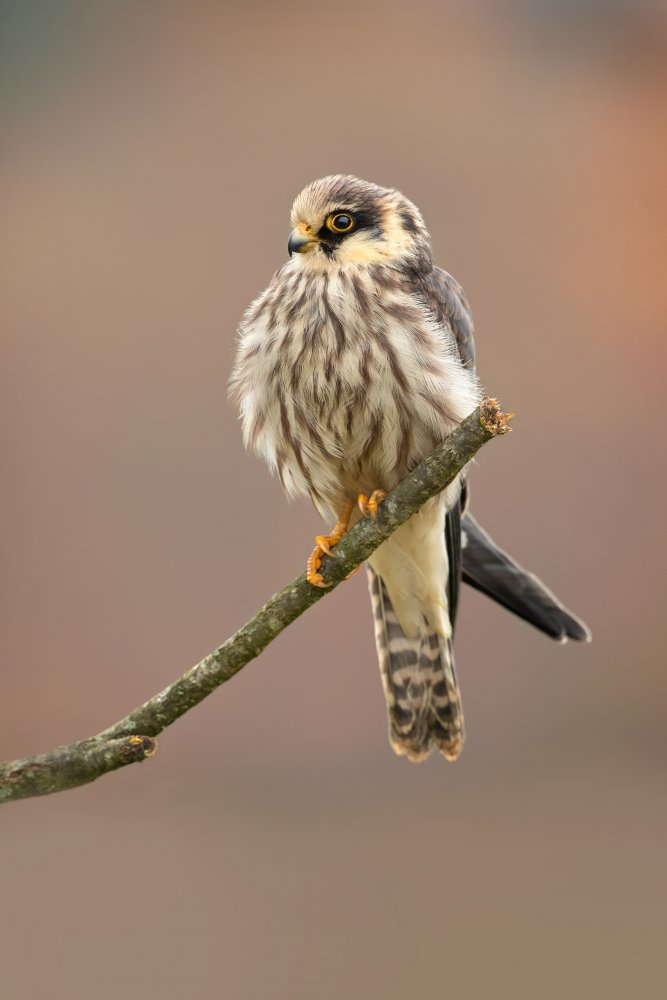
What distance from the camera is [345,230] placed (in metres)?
2.23

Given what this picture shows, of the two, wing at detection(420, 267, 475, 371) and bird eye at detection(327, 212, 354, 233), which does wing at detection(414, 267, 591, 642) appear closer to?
wing at detection(420, 267, 475, 371)

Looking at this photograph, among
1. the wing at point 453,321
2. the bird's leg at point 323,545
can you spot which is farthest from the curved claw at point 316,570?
the wing at point 453,321

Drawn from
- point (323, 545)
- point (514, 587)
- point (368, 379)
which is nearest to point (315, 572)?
point (323, 545)

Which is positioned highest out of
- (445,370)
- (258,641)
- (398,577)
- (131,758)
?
(445,370)

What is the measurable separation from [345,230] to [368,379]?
358mm

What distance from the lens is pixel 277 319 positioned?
7.25 feet

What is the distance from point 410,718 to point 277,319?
1.04 m

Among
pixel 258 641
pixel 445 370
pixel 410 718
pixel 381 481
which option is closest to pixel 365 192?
pixel 445 370

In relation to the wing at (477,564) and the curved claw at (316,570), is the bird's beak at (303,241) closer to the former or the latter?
the wing at (477,564)

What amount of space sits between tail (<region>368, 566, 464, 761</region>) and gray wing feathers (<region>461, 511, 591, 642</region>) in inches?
8.8

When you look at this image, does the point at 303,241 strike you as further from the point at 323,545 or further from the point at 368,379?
the point at 323,545

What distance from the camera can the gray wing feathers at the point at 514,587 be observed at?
2.34 m

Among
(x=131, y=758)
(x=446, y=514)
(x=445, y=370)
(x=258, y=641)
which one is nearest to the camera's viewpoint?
(x=131, y=758)

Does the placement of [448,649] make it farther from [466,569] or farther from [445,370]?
[445,370]
